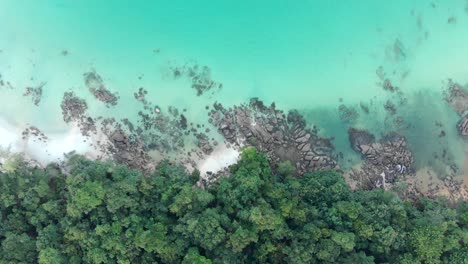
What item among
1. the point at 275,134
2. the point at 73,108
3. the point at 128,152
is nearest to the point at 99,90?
the point at 73,108

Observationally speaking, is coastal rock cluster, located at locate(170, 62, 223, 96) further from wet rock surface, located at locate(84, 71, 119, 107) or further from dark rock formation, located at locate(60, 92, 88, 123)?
dark rock formation, located at locate(60, 92, 88, 123)

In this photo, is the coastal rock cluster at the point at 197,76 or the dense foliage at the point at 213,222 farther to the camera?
the coastal rock cluster at the point at 197,76

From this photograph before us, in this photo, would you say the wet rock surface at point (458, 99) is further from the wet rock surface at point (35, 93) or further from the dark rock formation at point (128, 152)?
the wet rock surface at point (35, 93)

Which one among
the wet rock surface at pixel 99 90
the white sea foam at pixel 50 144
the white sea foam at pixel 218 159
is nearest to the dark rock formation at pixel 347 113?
the white sea foam at pixel 218 159

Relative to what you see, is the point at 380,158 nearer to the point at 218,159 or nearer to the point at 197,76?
the point at 218,159

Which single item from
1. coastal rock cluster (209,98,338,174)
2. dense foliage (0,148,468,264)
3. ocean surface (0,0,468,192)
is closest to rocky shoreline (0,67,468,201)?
coastal rock cluster (209,98,338,174)

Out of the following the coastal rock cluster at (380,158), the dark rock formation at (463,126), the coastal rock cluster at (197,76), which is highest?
the coastal rock cluster at (197,76)
